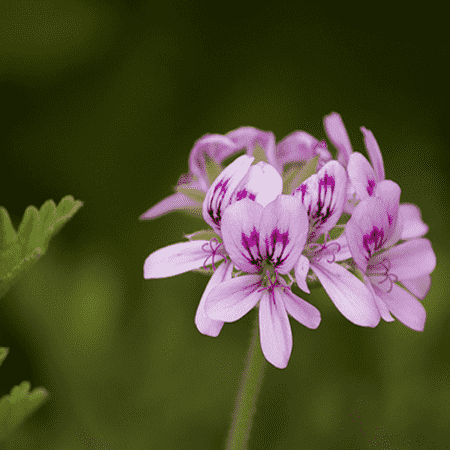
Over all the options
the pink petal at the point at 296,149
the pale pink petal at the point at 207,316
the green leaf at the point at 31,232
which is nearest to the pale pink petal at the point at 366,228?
the pale pink petal at the point at 207,316

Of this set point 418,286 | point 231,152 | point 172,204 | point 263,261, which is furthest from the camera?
point 231,152

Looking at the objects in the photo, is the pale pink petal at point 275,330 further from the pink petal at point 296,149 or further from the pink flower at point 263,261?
the pink petal at point 296,149

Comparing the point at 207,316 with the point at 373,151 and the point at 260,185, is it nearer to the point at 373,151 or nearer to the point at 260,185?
the point at 260,185

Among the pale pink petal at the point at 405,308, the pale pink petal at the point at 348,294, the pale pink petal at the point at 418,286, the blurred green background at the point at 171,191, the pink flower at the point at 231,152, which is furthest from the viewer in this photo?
the blurred green background at the point at 171,191

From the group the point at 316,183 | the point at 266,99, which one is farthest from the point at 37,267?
the point at 316,183

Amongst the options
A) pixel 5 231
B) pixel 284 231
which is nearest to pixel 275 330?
pixel 284 231
